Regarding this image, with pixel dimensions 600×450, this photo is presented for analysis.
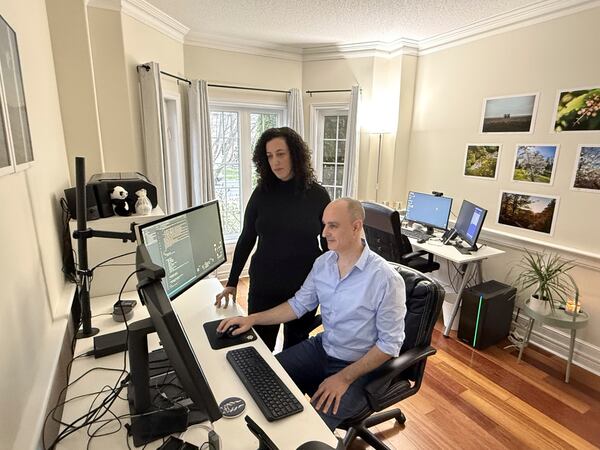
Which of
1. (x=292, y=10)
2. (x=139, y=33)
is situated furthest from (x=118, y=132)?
(x=292, y=10)

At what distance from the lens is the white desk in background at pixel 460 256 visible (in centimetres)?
284

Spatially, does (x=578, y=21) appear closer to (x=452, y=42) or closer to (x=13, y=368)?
(x=452, y=42)

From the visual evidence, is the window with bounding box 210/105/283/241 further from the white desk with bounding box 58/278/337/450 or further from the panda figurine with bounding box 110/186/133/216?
the white desk with bounding box 58/278/337/450

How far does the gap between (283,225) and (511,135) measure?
242 cm

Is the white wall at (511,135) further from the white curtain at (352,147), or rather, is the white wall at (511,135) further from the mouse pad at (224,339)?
the mouse pad at (224,339)

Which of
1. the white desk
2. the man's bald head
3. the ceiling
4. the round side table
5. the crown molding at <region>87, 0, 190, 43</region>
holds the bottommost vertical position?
the round side table

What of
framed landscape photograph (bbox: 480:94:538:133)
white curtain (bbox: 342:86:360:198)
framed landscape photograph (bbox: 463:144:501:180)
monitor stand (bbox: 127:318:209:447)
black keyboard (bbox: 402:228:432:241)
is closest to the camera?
monitor stand (bbox: 127:318:209:447)

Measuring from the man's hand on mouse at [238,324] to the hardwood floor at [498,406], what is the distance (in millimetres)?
1051

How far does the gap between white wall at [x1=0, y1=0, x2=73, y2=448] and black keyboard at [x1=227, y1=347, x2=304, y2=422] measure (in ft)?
1.87

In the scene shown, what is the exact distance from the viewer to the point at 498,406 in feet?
7.21

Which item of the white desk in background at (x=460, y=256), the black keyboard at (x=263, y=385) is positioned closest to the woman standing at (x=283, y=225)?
the black keyboard at (x=263, y=385)

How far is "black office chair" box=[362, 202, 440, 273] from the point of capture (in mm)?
2945

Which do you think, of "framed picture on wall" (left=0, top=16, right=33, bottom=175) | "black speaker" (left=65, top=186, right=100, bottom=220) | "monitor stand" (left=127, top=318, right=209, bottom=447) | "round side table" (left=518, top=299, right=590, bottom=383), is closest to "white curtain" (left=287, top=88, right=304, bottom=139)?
"black speaker" (left=65, top=186, right=100, bottom=220)

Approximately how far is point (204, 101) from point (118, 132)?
1101 millimetres
